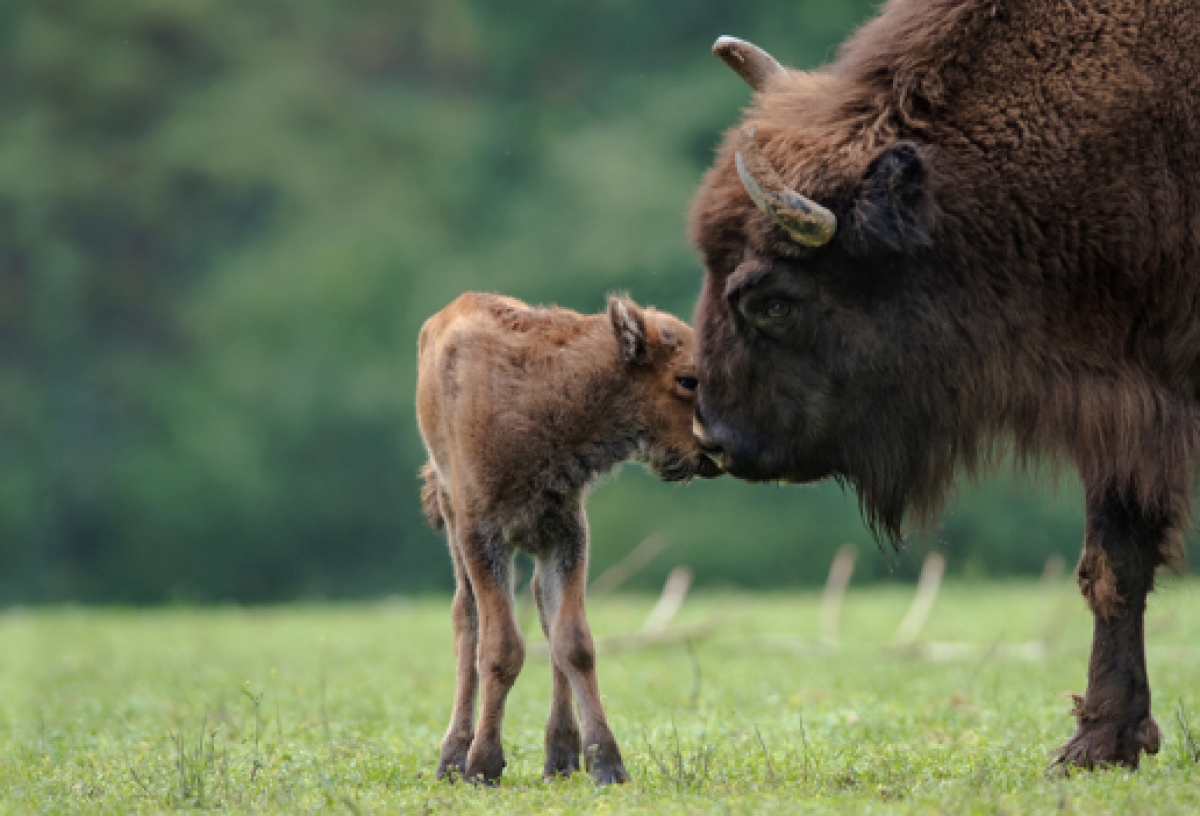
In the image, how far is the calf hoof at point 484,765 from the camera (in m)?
6.01

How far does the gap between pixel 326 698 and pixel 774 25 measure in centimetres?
2111

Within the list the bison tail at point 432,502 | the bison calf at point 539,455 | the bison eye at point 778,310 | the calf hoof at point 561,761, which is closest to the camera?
the bison eye at point 778,310

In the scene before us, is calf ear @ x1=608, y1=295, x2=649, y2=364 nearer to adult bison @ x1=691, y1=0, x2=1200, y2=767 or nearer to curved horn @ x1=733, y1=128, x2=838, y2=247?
adult bison @ x1=691, y1=0, x2=1200, y2=767

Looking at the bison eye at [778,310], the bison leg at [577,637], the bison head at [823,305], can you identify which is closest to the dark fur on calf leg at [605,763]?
the bison leg at [577,637]

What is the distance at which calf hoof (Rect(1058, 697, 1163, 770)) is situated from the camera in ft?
19.4

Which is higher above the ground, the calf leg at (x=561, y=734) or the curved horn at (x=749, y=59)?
the curved horn at (x=749, y=59)

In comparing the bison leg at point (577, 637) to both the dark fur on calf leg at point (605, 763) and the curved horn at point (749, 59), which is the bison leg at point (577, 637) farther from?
the curved horn at point (749, 59)

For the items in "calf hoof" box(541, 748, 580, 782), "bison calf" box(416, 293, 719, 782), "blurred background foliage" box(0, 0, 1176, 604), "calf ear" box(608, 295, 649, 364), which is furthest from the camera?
"blurred background foliage" box(0, 0, 1176, 604)

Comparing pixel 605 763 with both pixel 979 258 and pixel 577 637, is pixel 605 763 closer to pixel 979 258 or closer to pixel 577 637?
pixel 577 637

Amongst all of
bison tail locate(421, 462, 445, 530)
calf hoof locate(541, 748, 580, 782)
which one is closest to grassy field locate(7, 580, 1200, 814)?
calf hoof locate(541, 748, 580, 782)

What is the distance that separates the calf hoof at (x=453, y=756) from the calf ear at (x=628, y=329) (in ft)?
5.82

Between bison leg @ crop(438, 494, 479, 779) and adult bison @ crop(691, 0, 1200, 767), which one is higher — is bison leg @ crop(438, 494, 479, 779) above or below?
below

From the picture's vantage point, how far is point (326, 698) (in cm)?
936

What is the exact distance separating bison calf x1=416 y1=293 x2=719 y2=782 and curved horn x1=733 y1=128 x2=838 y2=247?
112 centimetres
